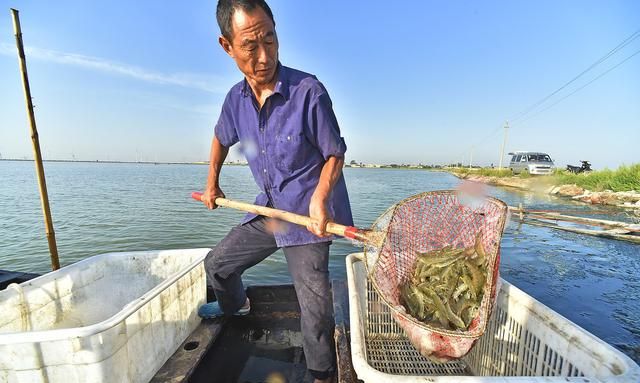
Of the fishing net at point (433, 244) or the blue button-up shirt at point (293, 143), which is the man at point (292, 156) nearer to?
the blue button-up shirt at point (293, 143)

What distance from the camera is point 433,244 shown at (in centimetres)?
278

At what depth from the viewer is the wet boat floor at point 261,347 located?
9.26ft

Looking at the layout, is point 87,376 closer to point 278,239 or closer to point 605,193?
point 278,239

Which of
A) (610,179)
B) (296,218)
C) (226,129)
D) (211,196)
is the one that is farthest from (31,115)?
(610,179)

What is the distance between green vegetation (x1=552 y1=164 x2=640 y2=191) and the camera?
2014 cm

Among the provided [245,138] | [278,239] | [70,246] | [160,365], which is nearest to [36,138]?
[245,138]

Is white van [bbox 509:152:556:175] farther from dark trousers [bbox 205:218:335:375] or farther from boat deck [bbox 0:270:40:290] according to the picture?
boat deck [bbox 0:270:40:290]

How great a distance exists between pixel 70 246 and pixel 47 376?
11567 millimetres

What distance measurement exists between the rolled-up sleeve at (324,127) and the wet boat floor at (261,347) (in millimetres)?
1883

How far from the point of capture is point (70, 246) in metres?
11.0

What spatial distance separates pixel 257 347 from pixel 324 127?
231cm

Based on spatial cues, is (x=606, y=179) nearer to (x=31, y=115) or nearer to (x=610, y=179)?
(x=610, y=179)

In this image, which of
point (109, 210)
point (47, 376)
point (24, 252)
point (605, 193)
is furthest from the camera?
point (605, 193)

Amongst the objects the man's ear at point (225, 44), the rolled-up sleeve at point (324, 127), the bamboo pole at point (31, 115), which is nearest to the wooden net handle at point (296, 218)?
the rolled-up sleeve at point (324, 127)
